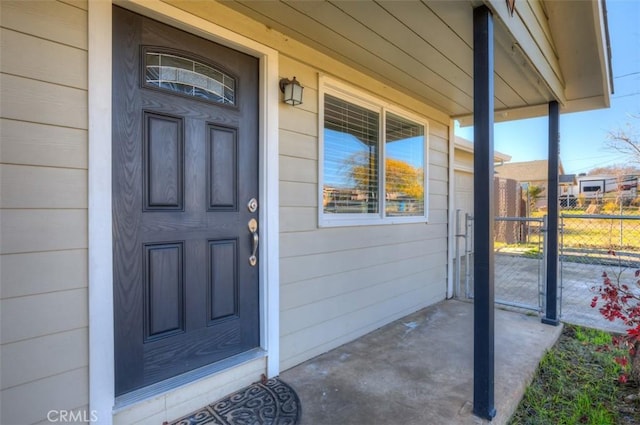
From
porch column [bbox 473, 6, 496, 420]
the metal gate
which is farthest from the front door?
the metal gate

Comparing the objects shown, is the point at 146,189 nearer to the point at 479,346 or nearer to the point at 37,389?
the point at 37,389

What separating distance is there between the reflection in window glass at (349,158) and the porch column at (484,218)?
1174 mm

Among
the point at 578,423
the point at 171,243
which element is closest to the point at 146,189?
the point at 171,243

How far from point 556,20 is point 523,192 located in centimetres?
867

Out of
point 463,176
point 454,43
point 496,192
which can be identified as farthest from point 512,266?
point 454,43

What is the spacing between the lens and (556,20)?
8.75 ft

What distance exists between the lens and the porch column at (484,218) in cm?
176

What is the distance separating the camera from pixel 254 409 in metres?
1.82

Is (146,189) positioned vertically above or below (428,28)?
below

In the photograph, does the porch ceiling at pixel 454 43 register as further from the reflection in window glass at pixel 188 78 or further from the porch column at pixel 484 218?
the reflection in window glass at pixel 188 78

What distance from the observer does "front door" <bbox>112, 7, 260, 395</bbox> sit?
1620mm

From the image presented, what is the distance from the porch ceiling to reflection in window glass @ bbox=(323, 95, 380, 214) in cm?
38

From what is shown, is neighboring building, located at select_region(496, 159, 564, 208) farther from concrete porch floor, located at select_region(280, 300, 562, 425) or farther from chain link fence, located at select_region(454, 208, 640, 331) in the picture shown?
concrete porch floor, located at select_region(280, 300, 562, 425)

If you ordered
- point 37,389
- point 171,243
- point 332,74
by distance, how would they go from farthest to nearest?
1. point 332,74
2. point 171,243
3. point 37,389
